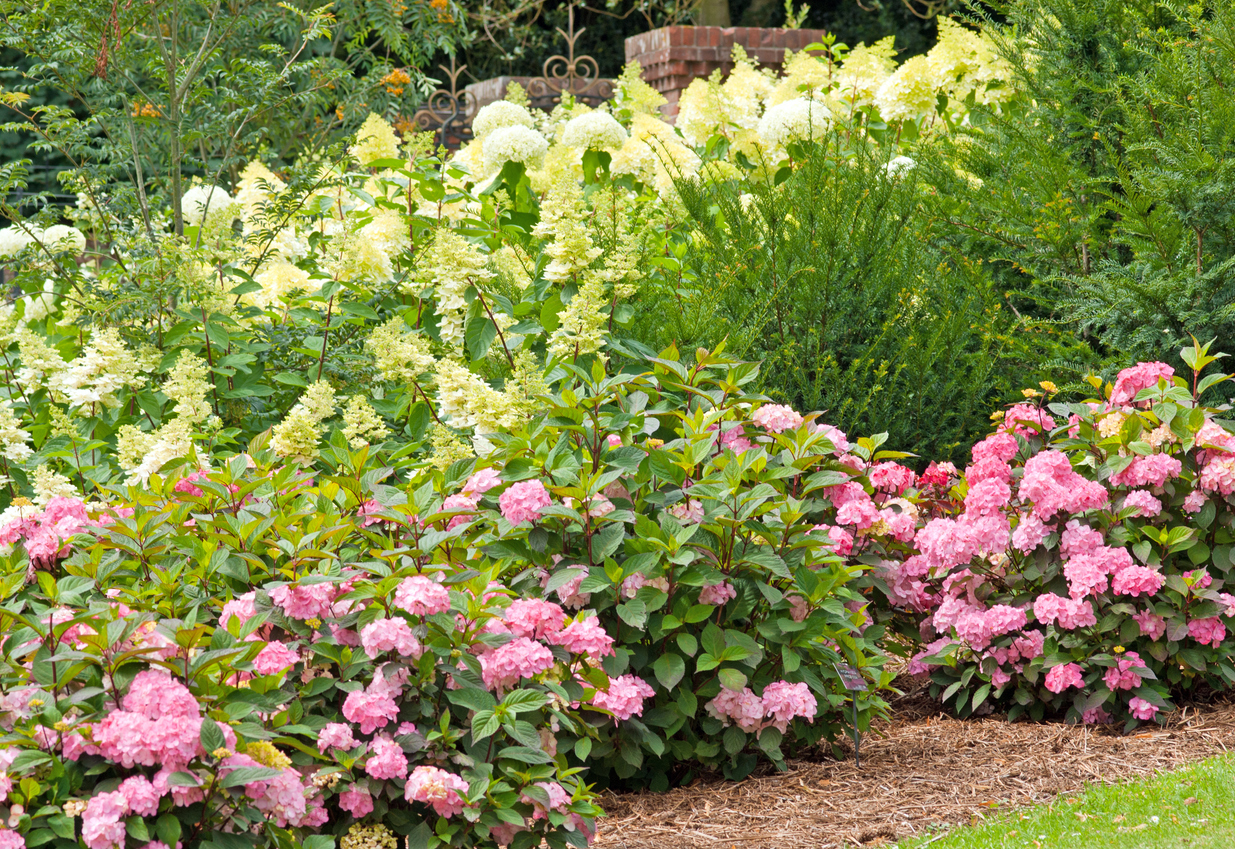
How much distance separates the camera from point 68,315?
165 inches

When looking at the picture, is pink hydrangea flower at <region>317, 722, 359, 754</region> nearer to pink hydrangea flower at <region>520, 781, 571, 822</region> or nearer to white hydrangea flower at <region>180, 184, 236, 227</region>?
pink hydrangea flower at <region>520, 781, 571, 822</region>

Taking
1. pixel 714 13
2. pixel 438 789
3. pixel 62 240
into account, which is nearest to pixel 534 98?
pixel 714 13

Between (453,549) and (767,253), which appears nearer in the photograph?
(453,549)

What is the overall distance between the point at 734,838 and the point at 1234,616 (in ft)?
5.27

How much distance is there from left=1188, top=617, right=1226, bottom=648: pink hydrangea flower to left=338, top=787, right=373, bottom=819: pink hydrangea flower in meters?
2.21

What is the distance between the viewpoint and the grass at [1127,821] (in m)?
2.34

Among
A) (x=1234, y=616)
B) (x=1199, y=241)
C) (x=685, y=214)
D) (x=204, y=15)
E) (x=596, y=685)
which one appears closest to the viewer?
(x=596, y=685)

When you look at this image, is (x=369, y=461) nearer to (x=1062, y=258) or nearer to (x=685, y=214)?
(x=685, y=214)

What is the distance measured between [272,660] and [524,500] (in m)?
0.65

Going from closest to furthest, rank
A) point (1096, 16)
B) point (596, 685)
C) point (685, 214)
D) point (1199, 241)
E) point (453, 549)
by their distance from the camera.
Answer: point (596, 685) → point (453, 549) → point (1199, 241) → point (1096, 16) → point (685, 214)

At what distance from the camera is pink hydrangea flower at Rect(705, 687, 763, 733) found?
257 cm

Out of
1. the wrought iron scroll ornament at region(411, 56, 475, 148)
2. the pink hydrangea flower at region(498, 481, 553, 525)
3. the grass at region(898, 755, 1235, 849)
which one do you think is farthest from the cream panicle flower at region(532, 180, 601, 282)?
the wrought iron scroll ornament at region(411, 56, 475, 148)

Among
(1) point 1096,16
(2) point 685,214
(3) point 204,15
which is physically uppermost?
(3) point 204,15

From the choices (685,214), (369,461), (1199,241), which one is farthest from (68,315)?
(1199,241)
